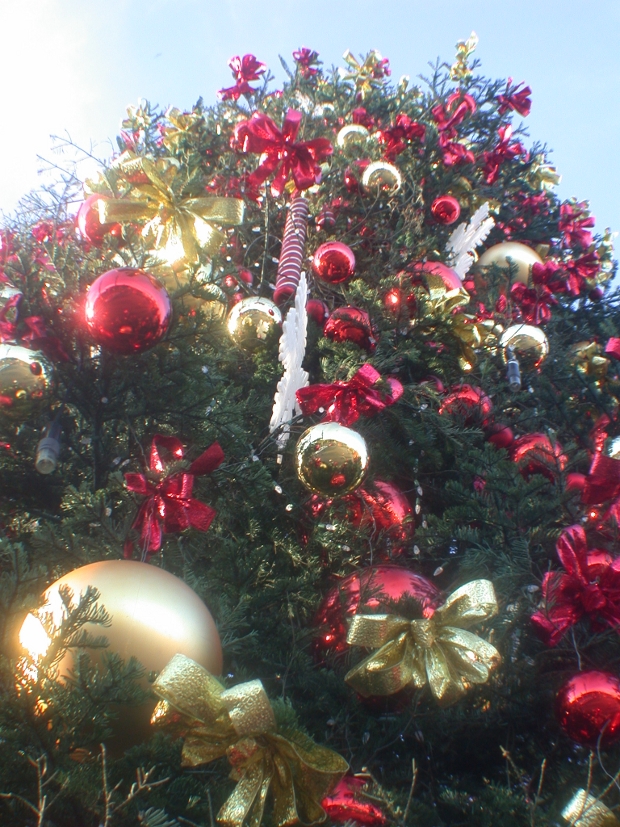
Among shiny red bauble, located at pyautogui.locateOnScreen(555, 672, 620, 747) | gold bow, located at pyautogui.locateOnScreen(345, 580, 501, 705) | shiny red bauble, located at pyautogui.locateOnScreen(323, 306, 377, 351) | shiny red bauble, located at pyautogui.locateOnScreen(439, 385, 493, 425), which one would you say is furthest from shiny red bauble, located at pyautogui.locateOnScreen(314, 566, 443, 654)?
shiny red bauble, located at pyautogui.locateOnScreen(323, 306, 377, 351)

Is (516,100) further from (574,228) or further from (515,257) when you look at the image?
(515,257)

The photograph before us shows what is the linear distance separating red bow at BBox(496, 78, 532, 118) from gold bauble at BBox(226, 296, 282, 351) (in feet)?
11.3

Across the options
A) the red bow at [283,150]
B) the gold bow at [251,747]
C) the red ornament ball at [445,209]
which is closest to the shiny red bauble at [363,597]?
the gold bow at [251,747]

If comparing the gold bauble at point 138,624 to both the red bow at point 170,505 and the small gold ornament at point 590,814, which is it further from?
the small gold ornament at point 590,814

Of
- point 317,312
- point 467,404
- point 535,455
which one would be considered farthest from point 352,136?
point 535,455

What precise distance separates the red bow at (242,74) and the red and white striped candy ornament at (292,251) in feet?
5.79

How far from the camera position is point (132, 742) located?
1.45m

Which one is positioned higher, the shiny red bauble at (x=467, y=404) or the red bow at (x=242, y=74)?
the red bow at (x=242, y=74)

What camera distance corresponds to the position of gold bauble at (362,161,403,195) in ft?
12.5

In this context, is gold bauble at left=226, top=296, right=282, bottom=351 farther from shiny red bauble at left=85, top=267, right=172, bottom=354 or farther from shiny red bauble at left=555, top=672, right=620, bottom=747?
shiny red bauble at left=555, top=672, right=620, bottom=747

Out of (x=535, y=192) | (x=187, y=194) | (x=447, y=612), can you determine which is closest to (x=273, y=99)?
(x=535, y=192)

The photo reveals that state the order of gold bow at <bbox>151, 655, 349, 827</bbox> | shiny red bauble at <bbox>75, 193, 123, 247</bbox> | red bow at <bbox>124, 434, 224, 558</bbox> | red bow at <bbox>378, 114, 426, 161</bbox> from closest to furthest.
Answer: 1. gold bow at <bbox>151, 655, 349, 827</bbox>
2. red bow at <bbox>124, 434, 224, 558</bbox>
3. shiny red bauble at <bbox>75, 193, 123, 247</bbox>
4. red bow at <bbox>378, 114, 426, 161</bbox>

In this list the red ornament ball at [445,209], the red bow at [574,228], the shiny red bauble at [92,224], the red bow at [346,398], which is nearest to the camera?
the red bow at [346,398]

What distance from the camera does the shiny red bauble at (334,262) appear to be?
3.35 m
